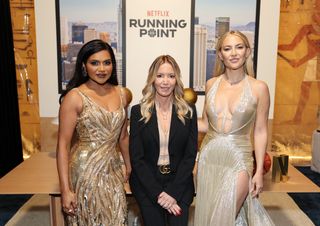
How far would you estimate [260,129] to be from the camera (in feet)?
7.54

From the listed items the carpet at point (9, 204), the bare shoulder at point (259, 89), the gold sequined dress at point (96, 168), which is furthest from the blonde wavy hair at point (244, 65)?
the carpet at point (9, 204)

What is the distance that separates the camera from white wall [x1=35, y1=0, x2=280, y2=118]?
15.3ft

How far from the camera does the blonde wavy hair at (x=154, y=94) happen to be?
217cm

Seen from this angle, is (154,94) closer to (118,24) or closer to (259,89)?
(259,89)

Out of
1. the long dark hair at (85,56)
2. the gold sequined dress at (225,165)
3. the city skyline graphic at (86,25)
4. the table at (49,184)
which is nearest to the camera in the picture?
the long dark hair at (85,56)

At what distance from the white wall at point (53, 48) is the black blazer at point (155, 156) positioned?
273cm

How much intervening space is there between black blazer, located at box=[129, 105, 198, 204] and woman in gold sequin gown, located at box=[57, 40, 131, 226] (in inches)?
3.9

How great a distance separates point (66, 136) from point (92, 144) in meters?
0.15

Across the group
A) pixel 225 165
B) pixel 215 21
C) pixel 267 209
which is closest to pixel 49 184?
pixel 225 165

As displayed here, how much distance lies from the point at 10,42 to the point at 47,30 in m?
0.48

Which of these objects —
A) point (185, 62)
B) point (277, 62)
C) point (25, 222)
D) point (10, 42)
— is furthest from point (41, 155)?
point (277, 62)

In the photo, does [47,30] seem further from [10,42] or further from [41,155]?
[41,155]

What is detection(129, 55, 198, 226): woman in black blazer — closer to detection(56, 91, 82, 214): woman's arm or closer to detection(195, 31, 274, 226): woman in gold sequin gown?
detection(195, 31, 274, 226): woman in gold sequin gown

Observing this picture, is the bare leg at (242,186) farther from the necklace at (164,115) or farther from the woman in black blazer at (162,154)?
the necklace at (164,115)
